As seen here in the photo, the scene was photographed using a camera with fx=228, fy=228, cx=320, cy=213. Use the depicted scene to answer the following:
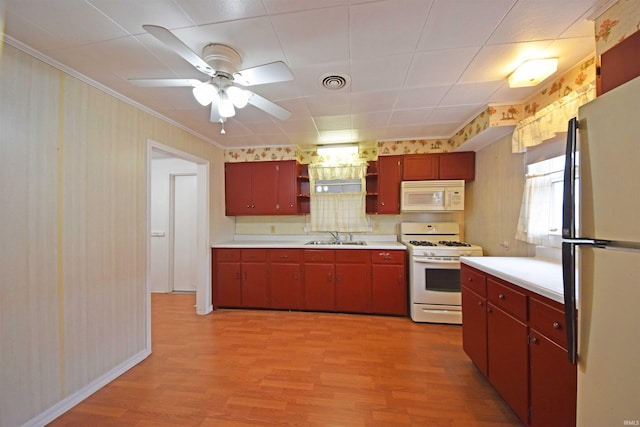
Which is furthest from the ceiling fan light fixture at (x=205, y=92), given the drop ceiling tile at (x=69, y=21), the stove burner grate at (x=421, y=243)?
the stove burner grate at (x=421, y=243)

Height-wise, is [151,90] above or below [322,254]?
above

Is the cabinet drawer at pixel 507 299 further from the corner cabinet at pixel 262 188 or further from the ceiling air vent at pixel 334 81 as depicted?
the corner cabinet at pixel 262 188

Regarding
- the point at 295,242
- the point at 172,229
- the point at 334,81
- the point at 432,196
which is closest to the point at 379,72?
the point at 334,81

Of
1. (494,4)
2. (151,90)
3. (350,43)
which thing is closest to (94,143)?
(151,90)

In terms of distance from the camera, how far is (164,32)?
3.34ft

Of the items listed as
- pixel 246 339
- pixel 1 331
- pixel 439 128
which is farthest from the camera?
pixel 439 128

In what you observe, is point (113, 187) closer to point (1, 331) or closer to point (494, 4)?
point (1, 331)

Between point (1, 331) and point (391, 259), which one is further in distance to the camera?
point (391, 259)

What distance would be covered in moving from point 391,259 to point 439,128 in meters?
1.78

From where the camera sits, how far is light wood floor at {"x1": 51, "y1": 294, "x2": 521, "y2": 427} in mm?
1482

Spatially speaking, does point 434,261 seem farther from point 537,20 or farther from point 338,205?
point 537,20

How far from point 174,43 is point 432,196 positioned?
120 inches

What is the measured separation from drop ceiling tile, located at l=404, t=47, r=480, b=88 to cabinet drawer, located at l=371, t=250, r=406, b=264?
1.92 meters

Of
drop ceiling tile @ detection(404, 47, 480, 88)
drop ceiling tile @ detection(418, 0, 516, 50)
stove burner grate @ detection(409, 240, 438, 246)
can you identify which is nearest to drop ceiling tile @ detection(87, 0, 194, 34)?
drop ceiling tile @ detection(418, 0, 516, 50)
